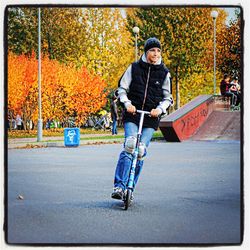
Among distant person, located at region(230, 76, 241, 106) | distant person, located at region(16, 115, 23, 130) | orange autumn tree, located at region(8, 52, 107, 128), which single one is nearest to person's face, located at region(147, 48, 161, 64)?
orange autumn tree, located at region(8, 52, 107, 128)

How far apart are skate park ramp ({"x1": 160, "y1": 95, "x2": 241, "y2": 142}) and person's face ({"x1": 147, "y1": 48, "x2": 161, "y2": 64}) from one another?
0.60m

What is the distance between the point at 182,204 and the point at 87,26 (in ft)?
5.09

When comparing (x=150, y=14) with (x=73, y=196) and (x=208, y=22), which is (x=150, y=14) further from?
(x=73, y=196)

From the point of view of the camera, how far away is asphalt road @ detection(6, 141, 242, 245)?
5.19 metres

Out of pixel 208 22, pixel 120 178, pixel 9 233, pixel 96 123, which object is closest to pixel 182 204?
pixel 120 178

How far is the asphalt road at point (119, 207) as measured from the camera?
5.19 m

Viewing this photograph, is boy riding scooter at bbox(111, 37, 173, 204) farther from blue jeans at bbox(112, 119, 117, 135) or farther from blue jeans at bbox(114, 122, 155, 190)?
blue jeans at bbox(112, 119, 117, 135)

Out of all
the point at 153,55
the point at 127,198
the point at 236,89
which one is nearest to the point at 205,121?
the point at 127,198

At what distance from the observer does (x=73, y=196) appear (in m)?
7.14

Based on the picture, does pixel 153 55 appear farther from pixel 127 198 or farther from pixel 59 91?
pixel 127 198

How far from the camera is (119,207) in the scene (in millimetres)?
6434

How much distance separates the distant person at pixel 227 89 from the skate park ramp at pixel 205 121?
0.25ft

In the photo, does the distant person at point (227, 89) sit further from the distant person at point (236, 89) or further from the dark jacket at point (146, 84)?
the dark jacket at point (146, 84)

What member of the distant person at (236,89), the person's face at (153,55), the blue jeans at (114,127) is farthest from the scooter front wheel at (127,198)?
the distant person at (236,89)
